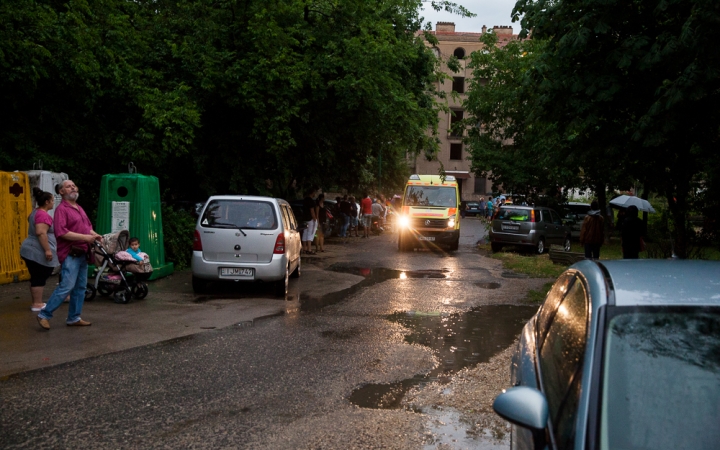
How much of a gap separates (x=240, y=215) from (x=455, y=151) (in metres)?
65.6

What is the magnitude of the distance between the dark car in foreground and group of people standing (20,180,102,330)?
661 cm

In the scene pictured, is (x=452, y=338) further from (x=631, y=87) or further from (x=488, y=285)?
(x=488, y=285)

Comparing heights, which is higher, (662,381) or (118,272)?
(662,381)

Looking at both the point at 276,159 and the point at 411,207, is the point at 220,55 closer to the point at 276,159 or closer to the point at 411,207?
the point at 276,159

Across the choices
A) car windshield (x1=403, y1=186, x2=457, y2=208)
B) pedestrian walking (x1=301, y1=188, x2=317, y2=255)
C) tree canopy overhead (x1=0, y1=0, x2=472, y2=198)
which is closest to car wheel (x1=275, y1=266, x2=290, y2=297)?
tree canopy overhead (x1=0, y1=0, x2=472, y2=198)

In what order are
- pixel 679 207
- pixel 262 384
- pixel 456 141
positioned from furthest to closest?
1. pixel 456 141
2. pixel 679 207
3. pixel 262 384

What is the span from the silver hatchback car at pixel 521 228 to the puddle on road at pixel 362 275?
21.2ft

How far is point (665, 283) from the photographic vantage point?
Answer: 10.5ft

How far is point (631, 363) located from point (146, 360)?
5655 mm

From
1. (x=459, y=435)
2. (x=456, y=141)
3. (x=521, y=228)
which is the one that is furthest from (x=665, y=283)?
(x=456, y=141)

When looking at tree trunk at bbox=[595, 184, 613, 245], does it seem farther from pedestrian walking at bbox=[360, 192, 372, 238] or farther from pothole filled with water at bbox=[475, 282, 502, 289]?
pothole filled with water at bbox=[475, 282, 502, 289]

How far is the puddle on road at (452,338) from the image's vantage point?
20.5ft

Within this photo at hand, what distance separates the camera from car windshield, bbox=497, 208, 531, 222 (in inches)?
909

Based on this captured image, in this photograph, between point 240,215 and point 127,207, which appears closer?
point 240,215
